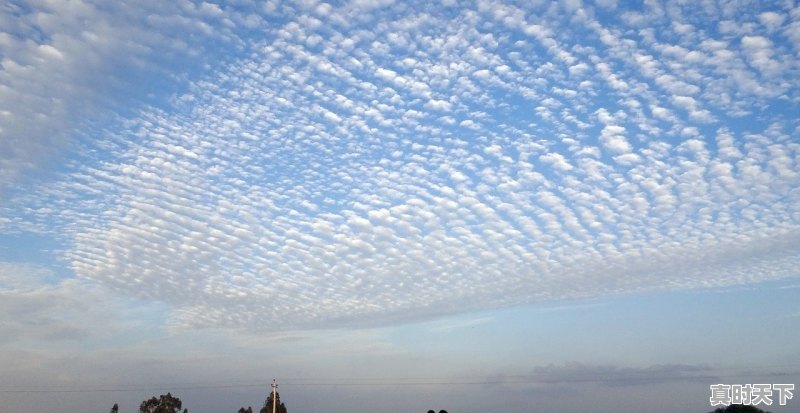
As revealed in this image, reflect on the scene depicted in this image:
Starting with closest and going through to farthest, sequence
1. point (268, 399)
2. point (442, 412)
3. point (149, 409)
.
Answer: point (442, 412) → point (268, 399) → point (149, 409)

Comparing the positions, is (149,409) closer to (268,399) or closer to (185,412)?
(185,412)

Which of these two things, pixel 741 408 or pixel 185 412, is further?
pixel 185 412

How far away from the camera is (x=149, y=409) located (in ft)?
429

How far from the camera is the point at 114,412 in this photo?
5157 inches

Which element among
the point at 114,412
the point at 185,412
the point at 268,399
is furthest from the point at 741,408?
the point at 114,412

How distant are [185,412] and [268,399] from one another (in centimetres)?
3068

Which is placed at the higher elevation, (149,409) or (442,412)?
(442,412)

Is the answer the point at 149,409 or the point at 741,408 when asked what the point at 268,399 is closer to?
the point at 149,409

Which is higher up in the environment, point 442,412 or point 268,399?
point 442,412

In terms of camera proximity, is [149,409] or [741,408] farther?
[149,409]

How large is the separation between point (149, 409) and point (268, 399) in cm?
3306

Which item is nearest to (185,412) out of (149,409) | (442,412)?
(149,409)

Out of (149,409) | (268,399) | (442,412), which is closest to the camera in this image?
(442,412)

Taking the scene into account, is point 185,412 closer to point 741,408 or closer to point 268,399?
point 268,399
